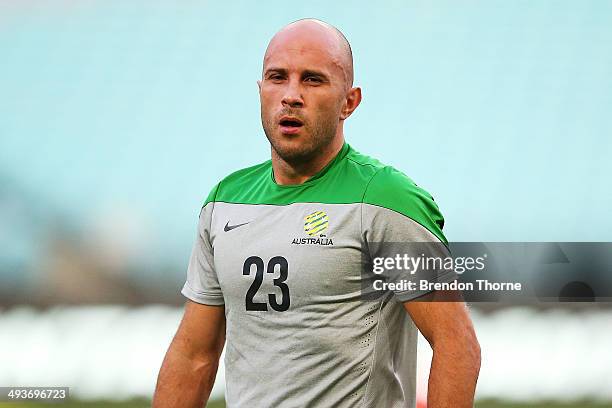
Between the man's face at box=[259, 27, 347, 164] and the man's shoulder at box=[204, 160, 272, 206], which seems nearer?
the man's face at box=[259, 27, 347, 164]

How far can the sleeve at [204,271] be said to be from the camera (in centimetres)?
252

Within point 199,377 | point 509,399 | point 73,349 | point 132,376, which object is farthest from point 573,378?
point 199,377

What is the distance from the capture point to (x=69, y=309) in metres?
6.35

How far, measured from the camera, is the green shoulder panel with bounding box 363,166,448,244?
2271 mm

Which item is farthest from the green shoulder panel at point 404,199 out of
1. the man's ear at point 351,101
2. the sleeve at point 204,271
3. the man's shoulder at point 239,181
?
the sleeve at point 204,271

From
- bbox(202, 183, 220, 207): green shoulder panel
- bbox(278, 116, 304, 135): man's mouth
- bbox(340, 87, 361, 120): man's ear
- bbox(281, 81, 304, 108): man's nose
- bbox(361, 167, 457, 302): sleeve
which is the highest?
bbox(340, 87, 361, 120): man's ear

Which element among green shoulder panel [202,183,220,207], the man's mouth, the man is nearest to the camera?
the man

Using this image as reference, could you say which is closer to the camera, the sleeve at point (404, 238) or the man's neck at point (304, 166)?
the sleeve at point (404, 238)

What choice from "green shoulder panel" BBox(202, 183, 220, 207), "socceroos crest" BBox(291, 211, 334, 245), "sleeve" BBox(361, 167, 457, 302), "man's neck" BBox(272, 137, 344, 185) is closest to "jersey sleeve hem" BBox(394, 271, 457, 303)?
"sleeve" BBox(361, 167, 457, 302)

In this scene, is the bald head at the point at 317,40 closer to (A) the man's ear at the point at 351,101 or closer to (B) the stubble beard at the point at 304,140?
(A) the man's ear at the point at 351,101

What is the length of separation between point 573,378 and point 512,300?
0.67 metres

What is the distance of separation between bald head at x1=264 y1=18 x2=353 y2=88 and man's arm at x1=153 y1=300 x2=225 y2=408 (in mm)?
732

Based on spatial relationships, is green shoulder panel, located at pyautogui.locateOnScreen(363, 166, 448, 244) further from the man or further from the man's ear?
the man's ear

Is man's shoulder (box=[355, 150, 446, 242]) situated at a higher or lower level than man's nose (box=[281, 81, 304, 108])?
lower
